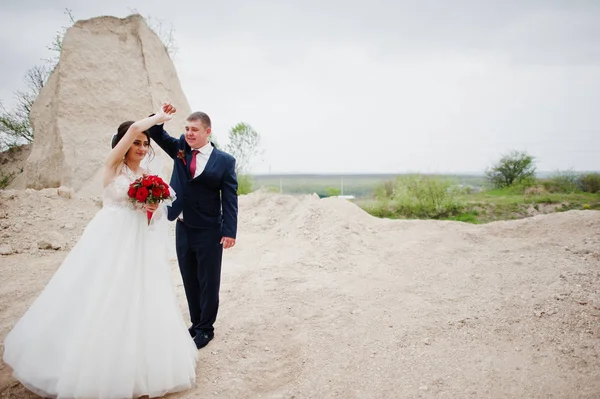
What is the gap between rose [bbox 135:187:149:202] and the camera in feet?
9.95

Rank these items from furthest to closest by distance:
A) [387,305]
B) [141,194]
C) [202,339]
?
[387,305] → [202,339] → [141,194]

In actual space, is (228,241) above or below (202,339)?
above

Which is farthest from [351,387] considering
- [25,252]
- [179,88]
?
[179,88]

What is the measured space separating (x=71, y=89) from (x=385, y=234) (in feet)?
32.2

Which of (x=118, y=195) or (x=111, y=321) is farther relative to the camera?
(x=118, y=195)

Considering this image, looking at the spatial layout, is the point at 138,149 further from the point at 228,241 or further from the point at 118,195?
the point at 228,241

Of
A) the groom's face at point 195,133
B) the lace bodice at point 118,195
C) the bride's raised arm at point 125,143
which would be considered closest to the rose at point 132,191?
the lace bodice at point 118,195

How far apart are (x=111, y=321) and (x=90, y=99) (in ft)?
32.7

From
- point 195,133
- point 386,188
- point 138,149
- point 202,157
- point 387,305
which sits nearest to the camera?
point 138,149

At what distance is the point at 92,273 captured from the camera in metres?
2.98

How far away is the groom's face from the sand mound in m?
7.53

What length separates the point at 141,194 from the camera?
3033 mm

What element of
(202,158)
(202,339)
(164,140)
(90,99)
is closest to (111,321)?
(202,339)

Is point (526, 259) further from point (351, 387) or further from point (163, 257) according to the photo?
point (163, 257)
